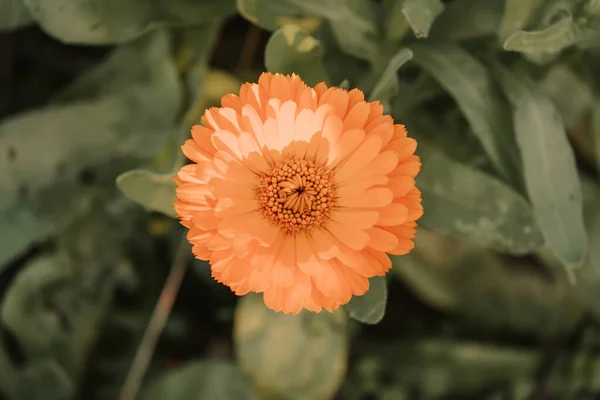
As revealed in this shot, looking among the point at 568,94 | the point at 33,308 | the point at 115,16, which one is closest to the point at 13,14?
the point at 115,16

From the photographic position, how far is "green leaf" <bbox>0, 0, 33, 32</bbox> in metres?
0.92

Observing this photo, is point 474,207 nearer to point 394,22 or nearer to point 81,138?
point 394,22

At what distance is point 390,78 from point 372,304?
0.27 metres

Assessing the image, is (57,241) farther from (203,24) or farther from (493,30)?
(493,30)

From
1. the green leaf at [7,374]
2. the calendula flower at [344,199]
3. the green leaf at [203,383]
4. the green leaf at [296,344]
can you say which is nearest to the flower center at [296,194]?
the calendula flower at [344,199]

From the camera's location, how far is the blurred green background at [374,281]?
810 mm

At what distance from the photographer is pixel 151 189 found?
32.2 inches

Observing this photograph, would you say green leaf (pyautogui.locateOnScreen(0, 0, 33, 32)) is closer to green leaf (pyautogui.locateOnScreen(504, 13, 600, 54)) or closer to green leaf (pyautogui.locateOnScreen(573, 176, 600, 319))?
green leaf (pyautogui.locateOnScreen(504, 13, 600, 54))

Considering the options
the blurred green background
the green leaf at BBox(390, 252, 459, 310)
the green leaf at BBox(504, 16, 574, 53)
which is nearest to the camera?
the green leaf at BBox(504, 16, 574, 53)

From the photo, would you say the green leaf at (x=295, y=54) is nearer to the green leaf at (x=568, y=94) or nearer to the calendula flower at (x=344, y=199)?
the calendula flower at (x=344, y=199)

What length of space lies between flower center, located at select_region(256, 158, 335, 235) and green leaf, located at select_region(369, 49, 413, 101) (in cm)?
14

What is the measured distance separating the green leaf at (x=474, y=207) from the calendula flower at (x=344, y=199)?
0.75 feet

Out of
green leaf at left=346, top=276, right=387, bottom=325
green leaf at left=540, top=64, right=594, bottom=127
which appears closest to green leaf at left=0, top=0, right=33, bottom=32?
green leaf at left=346, top=276, right=387, bottom=325

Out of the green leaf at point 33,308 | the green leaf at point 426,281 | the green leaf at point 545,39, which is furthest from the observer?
the green leaf at point 426,281
